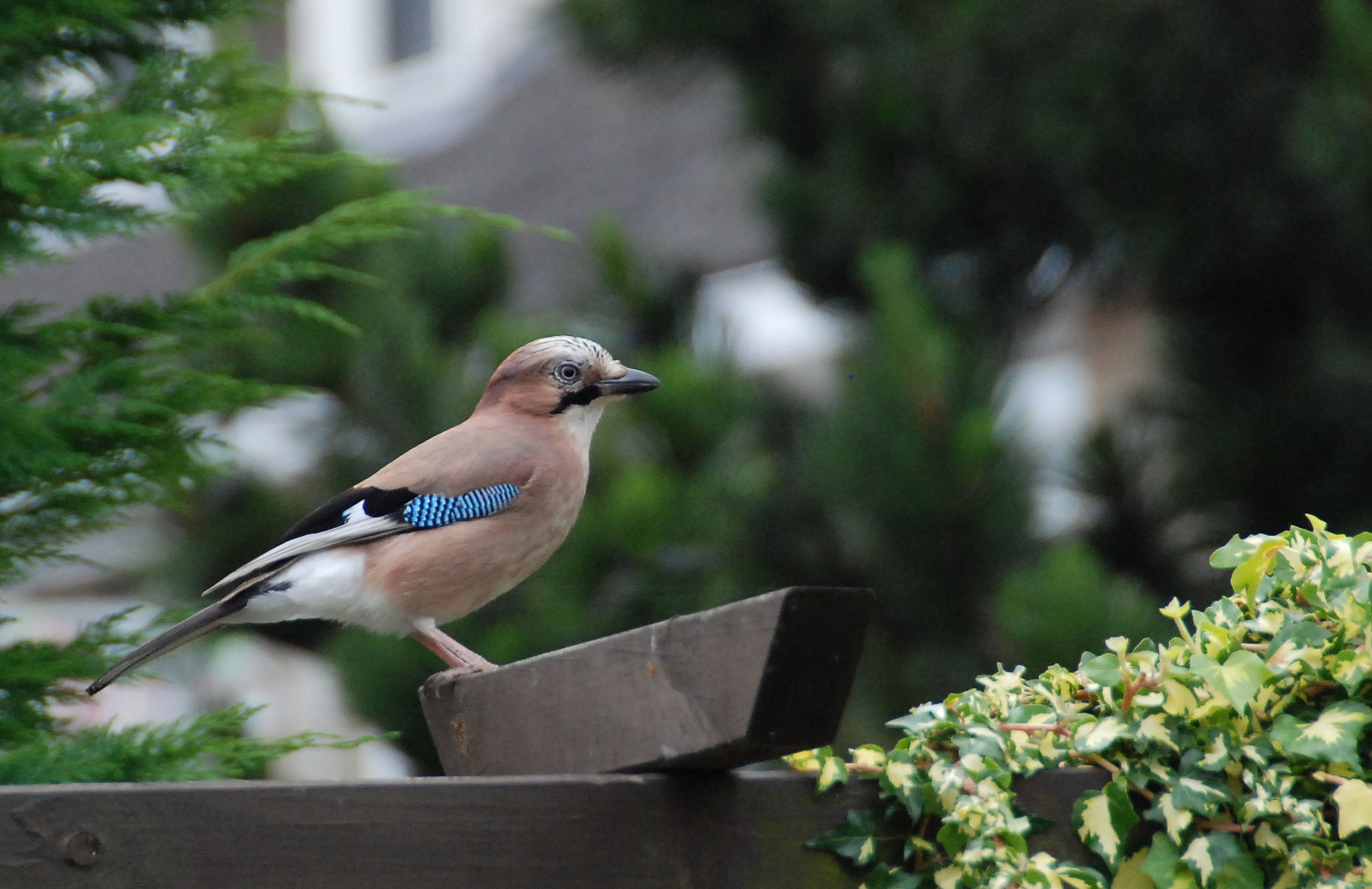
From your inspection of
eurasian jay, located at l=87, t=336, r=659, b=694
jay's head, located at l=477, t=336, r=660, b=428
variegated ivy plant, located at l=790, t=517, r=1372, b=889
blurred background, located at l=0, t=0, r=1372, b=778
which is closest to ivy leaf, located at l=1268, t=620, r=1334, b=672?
variegated ivy plant, located at l=790, t=517, r=1372, b=889

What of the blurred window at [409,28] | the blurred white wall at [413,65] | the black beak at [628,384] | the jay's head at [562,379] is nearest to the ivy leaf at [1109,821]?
the black beak at [628,384]

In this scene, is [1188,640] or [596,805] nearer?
[596,805]

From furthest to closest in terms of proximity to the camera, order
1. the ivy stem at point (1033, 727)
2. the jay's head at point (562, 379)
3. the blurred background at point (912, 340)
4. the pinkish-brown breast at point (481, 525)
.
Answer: the blurred background at point (912, 340) < the jay's head at point (562, 379) < the pinkish-brown breast at point (481, 525) < the ivy stem at point (1033, 727)

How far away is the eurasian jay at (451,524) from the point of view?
7.53 feet

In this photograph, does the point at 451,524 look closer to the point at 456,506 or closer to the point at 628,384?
the point at 456,506

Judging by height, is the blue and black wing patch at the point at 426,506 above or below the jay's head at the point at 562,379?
below

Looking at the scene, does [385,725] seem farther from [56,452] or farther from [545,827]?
[545,827]

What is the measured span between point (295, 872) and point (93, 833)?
0.56 ft

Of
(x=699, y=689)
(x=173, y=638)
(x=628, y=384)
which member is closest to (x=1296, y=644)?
(x=699, y=689)

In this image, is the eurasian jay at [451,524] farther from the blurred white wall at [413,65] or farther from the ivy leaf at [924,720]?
the blurred white wall at [413,65]

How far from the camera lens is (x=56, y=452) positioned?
87.9 inches

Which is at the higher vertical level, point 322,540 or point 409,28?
point 409,28

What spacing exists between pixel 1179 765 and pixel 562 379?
1270 millimetres

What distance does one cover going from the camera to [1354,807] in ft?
4.77
